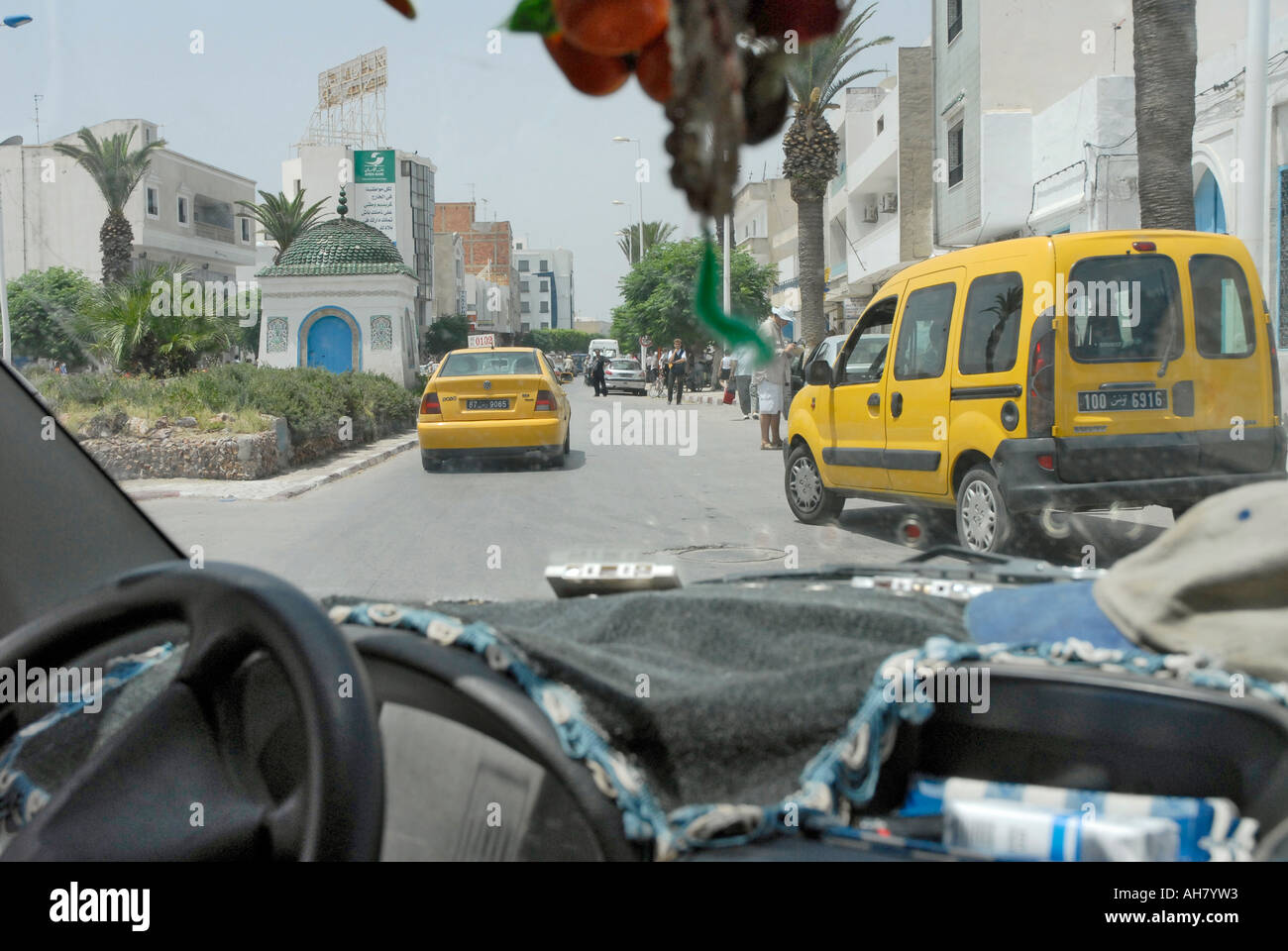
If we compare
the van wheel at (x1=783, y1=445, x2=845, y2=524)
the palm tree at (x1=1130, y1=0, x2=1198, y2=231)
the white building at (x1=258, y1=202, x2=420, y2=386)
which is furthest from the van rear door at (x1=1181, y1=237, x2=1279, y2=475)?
the white building at (x1=258, y1=202, x2=420, y2=386)

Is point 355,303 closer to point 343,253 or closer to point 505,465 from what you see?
point 343,253

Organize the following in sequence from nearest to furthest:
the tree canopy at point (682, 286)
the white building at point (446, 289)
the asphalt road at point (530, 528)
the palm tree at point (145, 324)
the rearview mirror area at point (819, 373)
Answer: the tree canopy at point (682, 286) < the palm tree at point (145, 324) < the asphalt road at point (530, 528) < the rearview mirror area at point (819, 373) < the white building at point (446, 289)

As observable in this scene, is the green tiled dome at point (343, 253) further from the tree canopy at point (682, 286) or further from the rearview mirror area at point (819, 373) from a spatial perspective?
the tree canopy at point (682, 286)

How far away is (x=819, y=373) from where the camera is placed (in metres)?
8.00

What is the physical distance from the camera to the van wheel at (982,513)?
4523 mm

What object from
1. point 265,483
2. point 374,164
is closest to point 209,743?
point 374,164

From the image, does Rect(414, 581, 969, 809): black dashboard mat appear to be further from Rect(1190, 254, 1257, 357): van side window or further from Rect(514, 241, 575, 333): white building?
Rect(1190, 254, 1257, 357): van side window

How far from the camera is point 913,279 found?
7.09 metres

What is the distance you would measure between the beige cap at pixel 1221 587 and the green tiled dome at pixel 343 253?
70.6ft

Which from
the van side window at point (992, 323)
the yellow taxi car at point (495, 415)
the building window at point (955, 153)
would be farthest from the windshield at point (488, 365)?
the building window at point (955, 153)

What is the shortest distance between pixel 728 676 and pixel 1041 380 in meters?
3.40

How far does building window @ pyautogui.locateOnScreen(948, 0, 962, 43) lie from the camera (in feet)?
72.2

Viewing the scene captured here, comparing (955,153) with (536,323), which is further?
(955,153)
